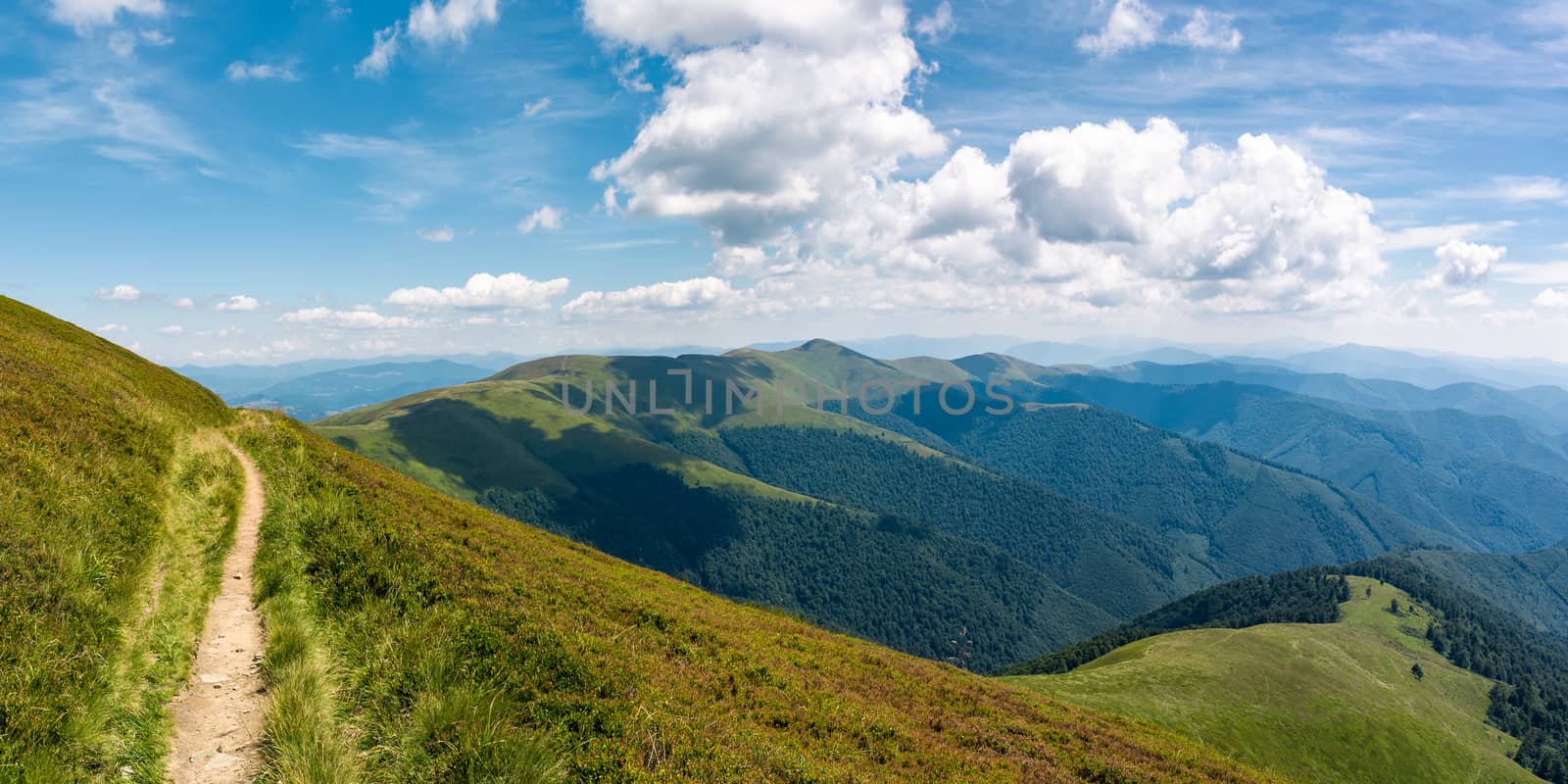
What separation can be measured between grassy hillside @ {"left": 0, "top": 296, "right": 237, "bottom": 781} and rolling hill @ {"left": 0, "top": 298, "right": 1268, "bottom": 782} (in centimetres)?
6

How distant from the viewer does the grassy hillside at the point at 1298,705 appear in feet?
333

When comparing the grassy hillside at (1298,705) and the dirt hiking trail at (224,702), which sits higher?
the dirt hiking trail at (224,702)

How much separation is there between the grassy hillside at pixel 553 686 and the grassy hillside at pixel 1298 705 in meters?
69.5

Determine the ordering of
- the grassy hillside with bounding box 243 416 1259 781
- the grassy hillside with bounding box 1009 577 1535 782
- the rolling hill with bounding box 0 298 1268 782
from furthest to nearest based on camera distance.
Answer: the grassy hillside with bounding box 1009 577 1535 782 < the grassy hillside with bounding box 243 416 1259 781 < the rolling hill with bounding box 0 298 1268 782

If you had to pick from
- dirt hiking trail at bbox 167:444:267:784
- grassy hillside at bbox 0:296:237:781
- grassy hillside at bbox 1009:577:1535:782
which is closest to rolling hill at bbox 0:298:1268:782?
grassy hillside at bbox 0:296:237:781

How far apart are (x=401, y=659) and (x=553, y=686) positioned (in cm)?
317

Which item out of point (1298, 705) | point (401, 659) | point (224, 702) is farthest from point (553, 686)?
point (1298, 705)

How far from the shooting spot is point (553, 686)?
43.7 ft

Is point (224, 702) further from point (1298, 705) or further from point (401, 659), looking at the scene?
point (1298, 705)

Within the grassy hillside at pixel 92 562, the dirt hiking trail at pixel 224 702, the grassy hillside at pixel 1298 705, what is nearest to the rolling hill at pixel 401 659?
the grassy hillside at pixel 92 562

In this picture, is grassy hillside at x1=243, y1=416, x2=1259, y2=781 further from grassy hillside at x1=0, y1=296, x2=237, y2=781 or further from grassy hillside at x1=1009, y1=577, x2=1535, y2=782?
grassy hillside at x1=1009, y1=577, x2=1535, y2=782

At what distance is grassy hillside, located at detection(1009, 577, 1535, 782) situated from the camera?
101 meters

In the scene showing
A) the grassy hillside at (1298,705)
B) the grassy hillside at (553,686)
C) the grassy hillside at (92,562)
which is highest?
the grassy hillside at (92,562)

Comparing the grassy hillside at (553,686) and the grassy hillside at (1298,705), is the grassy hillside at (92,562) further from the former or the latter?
the grassy hillside at (1298,705)
